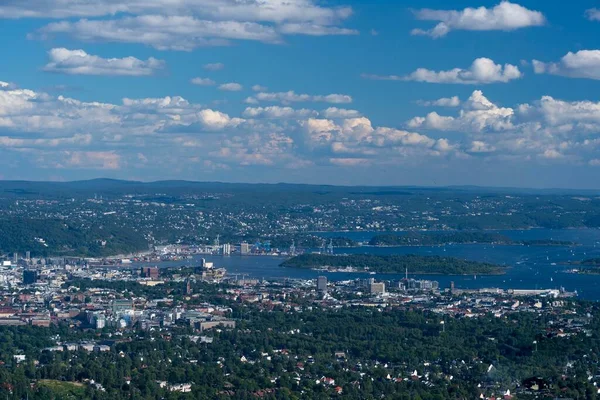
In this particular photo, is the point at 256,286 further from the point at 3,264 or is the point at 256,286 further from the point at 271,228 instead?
the point at 271,228

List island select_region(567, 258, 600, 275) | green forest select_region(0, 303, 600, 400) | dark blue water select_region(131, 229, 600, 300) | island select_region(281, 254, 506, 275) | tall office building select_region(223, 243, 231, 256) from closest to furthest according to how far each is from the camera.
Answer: green forest select_region(0, 303, 600, 400), dark blue water select_region(131, 229, 600, 300), island select_region(567, 258, 600, 275), island select_region(281, 254, 506, 275), tall office building select_region(223, 243, 231, 256)

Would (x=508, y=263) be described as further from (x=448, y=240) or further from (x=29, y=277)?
(x=29, y=277)

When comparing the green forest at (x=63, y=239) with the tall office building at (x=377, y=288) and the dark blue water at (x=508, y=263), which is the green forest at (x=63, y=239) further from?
the tall office building at (x=377, y=288)

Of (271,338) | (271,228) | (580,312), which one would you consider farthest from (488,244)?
(271,338)

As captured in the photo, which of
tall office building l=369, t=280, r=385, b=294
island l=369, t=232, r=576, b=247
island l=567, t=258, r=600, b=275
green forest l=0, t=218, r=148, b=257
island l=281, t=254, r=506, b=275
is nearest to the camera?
tall office building l=369, t=280, r=385, b=294

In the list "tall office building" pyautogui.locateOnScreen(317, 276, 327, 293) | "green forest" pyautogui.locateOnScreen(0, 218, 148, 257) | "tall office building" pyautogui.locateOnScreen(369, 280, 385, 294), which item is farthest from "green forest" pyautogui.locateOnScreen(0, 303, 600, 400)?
"green forest" pyautogui.locateOnScreen(0, 218, 148, 257)

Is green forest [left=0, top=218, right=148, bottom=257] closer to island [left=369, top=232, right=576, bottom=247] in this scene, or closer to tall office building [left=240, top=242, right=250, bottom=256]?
tall office building [left=240, top=242, right=250, bottom=256]
